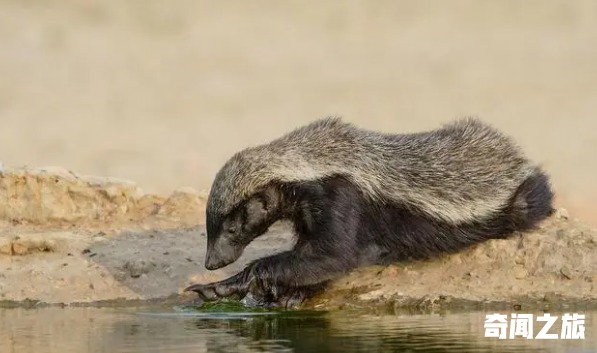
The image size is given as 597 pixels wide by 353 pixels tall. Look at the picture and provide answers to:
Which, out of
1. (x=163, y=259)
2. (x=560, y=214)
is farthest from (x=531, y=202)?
(x=163, y=259)

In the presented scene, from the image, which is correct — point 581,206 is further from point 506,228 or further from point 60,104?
point 60,104

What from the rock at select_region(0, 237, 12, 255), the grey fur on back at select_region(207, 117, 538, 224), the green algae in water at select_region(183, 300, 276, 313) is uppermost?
the grey fur on back at select_region(207, 117, 538, 224)

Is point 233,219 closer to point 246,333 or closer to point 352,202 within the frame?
point 352,202

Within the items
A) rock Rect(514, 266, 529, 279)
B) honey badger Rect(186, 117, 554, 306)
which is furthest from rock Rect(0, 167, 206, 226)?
rock Rect(514, 266, 529, 279)

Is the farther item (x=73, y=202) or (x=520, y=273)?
(x=73, y=202)

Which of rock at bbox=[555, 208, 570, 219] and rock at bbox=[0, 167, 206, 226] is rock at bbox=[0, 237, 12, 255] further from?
rock at bbox=[555, 208, 570, 219]

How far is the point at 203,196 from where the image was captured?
15094 mm

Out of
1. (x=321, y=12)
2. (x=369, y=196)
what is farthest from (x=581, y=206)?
(x=321, y=12)

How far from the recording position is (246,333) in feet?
35.9

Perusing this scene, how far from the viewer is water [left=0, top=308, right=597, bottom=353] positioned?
33.1ft

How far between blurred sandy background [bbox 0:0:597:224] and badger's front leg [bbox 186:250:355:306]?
23.3ft

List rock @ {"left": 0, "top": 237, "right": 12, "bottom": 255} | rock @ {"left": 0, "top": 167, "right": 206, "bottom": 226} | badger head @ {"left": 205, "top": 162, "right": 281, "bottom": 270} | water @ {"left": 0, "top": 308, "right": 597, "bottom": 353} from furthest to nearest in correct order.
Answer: rock @ {"left": 0, "top": 167, "right": 206, "bottom": 226}
rock @ {"left": 0, "top": 237, "right": 12, "bottom": 255}
badger head @ {"left": 205, "top": 162, "right": 281, "bottom": 270}
water @ {"left": 0, "top": 308, "right": 597, "bottom": 353}

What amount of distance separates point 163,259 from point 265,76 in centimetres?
1280

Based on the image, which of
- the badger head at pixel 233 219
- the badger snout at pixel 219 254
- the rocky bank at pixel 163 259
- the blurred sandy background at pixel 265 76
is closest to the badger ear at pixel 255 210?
the badger head at pixel 233 219
